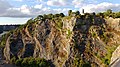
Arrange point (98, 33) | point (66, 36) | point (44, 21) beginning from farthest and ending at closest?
1. point (44, 21)
2. point (66, 36)
3. point (98, 33)

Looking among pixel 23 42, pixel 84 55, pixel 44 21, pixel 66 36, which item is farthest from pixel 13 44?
pixel 84 55

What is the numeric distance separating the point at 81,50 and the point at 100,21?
12249mm

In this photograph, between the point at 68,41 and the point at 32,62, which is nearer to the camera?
the point at 68,41

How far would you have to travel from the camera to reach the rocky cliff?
108688 mm

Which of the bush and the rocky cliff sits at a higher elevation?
the rocky cliff

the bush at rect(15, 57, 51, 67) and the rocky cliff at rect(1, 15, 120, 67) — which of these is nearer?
the rocky cliff at rect(1, 15, 120, 67)

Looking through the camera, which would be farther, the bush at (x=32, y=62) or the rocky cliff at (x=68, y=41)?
the bush at (x=32, y=62)

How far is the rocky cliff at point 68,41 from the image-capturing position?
357ft

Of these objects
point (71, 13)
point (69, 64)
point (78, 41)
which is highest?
point (71, 13)

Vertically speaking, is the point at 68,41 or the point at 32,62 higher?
the point at 68,41

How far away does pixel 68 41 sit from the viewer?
389 feet

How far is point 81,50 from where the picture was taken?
11425 cm

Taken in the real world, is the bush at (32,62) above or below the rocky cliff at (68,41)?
below

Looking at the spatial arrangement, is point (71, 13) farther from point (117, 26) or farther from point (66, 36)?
point (117, 26)
